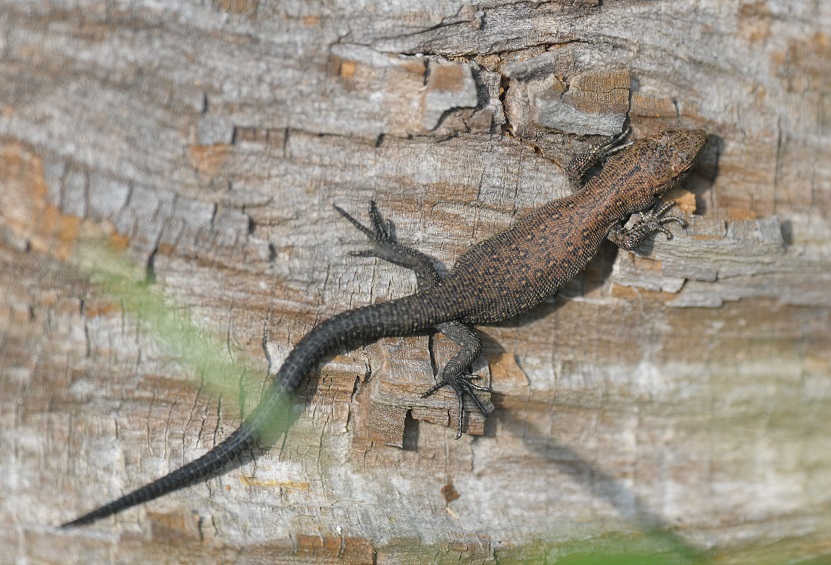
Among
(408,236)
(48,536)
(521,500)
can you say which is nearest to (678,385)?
(521,500)

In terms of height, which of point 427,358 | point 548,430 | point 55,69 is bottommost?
point 548,430

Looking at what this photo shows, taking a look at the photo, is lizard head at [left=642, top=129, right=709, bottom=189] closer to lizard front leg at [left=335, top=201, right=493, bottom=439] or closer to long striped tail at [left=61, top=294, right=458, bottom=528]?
lizard front leg at [left=335, top=201, right=493, bottom=439]

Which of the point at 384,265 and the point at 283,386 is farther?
the point at 384,265

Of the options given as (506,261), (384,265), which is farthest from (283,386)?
(506,261)

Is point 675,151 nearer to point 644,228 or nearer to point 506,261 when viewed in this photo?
point 644,228

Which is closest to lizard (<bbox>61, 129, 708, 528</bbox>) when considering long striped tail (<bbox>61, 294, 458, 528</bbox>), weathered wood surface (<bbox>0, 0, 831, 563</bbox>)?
long striped tail (<bbox>61, 294, 458, 528</bbox>)

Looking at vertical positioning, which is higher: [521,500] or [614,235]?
[614,235]

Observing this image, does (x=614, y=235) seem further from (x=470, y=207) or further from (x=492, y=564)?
(x=492, y=564)
